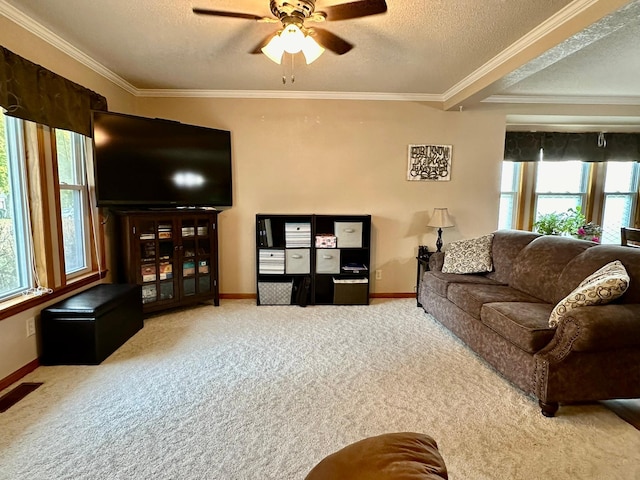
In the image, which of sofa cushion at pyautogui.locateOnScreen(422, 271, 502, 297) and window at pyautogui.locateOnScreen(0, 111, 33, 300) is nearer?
window at pyautogui.locateOnScreen(0, 111, 33, 300)

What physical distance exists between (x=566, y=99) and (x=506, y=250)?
2.17m

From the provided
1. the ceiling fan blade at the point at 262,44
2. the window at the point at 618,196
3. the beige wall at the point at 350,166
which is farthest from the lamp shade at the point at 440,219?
the window at the point at 618,196

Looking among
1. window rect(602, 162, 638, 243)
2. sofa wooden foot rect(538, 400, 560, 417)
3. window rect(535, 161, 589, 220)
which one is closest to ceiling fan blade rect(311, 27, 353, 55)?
sofa wooden foot rect(538, 400, 560, 417)

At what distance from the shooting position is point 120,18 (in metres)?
2.46

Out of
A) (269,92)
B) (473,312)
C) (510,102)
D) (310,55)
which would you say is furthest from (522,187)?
(310,55)

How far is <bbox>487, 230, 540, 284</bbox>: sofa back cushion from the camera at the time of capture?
3.51m

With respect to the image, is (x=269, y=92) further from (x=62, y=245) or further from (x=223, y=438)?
(x=223, y=438)

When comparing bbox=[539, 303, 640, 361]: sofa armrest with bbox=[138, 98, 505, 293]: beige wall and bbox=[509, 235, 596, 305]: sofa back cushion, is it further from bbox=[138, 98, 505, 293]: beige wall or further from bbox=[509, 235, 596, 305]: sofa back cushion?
bbox=[138, 98, 505, 293]: beige wall

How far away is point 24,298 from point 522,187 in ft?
19.4

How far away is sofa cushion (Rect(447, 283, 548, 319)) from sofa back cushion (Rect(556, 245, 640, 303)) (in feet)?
0.87

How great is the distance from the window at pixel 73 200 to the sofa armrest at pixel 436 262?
345 centimetres

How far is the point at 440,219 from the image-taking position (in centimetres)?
424

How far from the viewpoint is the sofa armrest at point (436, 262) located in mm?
3985

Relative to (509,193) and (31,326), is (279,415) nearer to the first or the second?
(31,326)
